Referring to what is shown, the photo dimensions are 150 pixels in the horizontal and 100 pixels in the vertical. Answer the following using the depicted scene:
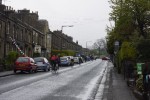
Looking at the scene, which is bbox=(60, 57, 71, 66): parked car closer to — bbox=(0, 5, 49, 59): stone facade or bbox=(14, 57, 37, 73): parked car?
bbox=(0, 5, 49, 59): stone facade

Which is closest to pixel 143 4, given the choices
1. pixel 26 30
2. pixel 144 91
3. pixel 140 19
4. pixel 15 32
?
pixel 140 19

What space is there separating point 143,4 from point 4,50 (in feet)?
70.2

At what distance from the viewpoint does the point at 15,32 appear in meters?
54.4

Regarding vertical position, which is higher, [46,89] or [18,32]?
[18,32]

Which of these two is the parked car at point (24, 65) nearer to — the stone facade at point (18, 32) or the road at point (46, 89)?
the road at point (46, 89)

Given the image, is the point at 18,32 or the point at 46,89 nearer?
the point at 46,89

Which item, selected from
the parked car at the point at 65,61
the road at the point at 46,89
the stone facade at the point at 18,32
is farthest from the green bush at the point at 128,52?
the parked car at the point at 65,61

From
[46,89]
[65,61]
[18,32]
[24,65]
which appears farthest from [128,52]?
[65,61]

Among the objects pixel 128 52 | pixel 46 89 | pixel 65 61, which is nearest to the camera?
pixel 46 89

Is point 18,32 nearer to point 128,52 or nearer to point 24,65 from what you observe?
point 24,65

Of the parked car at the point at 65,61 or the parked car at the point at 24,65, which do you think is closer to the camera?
the parked car at the point at 24,65

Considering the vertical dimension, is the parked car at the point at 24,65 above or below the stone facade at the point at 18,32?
below

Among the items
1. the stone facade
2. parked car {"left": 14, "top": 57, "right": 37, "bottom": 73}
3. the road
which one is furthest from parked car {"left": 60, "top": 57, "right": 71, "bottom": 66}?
the road

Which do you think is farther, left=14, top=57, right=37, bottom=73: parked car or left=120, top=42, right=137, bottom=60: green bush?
left=14, top=57, right=37, bottom=73: parked car
